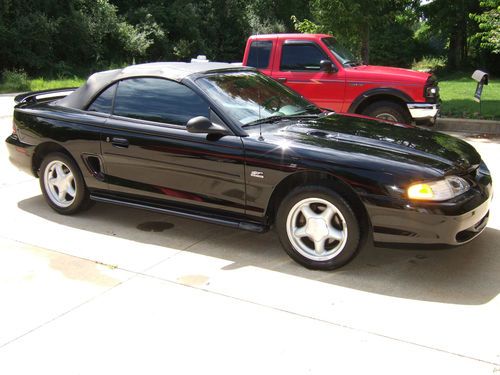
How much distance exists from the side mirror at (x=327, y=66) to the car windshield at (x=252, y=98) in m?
3.62

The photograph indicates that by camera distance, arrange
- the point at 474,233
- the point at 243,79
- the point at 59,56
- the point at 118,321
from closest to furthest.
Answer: the point at 118,321 < the point at 474,233 < the point at 243,79 < the point at 59,56

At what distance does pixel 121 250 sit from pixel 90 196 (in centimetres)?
86

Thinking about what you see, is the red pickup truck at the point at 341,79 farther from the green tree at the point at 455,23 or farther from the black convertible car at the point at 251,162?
the green tree at the point at 455,23

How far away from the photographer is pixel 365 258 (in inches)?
171

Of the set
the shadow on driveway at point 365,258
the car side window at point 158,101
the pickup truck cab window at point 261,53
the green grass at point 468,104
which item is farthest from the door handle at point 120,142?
the green grass at point 468,104

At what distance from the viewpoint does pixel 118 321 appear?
11.3 feet

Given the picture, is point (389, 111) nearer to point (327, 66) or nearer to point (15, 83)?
point (327, 66)

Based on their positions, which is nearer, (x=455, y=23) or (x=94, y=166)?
(x=94, y=166)

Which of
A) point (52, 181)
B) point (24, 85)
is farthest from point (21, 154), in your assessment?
point (24, 85)

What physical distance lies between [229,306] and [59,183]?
103 inches

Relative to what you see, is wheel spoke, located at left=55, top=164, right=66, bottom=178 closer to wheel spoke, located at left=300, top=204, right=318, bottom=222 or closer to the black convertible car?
the black convertible car

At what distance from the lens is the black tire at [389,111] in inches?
338

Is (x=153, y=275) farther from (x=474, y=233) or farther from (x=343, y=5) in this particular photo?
(x=343, y=5)

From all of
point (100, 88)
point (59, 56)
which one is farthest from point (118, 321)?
point (59, 56)
